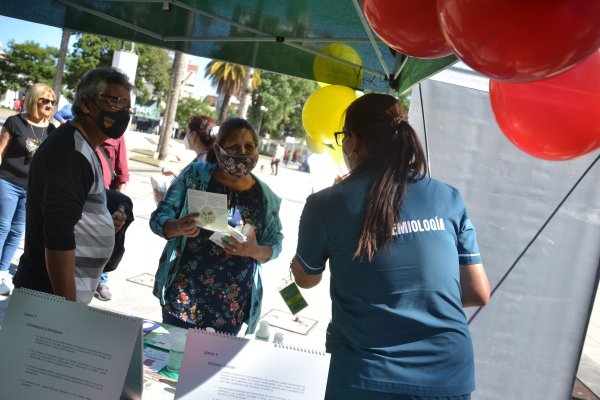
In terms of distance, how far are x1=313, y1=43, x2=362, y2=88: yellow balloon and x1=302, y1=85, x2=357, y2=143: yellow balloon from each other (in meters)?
0.12

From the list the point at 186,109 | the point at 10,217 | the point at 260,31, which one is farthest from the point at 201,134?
the point at 186,109

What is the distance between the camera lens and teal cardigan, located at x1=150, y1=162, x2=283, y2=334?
8.08 feet

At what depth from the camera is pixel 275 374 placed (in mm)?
1231

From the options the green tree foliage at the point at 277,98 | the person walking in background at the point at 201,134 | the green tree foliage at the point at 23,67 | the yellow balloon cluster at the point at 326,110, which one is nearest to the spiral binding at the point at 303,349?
the yellow balloon cluster at the point at 326,110

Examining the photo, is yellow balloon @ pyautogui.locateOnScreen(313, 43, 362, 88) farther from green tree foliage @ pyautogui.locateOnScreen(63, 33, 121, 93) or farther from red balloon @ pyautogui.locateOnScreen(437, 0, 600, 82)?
green tree foliage @ pyautogui.locateOnScreen(63, 33, 121, 93)

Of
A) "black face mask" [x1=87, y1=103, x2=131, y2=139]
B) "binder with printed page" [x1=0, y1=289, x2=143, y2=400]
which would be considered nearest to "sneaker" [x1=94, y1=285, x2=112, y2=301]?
"black face mask" [x1=87, y1=103, x2=131, y2=139]

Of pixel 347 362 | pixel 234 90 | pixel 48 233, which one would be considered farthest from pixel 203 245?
pixel 234 90

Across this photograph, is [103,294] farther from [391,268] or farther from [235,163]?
[391,268]

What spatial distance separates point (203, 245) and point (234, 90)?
115 feet

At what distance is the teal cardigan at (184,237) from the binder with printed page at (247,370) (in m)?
1.20

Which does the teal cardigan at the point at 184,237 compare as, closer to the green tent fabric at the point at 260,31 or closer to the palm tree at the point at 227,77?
the green tent fabric at the point at 260,31

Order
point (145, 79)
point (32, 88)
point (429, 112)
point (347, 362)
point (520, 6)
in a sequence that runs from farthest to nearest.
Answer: point (145, 79) < point (32, 88) < point (429, 112) < point (347, 362) < point (520, 6)

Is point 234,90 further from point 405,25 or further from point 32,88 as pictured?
point 405,25

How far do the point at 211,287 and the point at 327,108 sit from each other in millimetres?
1444
